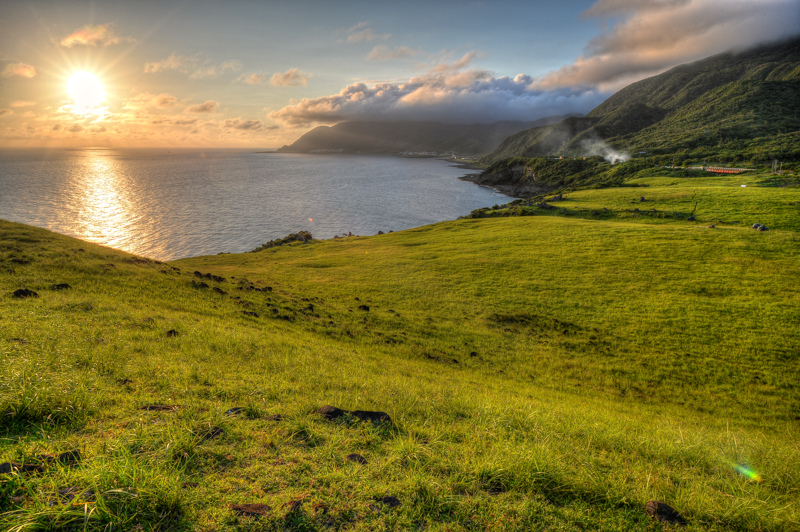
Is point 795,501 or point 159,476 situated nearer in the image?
point 159,476

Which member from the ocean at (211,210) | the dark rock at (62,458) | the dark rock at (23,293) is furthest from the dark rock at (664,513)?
the ocean at (211,210)

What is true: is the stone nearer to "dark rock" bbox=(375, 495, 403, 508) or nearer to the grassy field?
the grassy field

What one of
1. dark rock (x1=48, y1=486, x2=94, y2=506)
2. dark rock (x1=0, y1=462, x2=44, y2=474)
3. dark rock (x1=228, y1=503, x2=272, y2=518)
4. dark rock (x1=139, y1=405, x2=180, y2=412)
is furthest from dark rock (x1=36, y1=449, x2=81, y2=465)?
dark rock (x1=228, y1=503, x2=272, y2=518)

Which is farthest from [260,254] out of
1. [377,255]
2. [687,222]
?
[687,222]

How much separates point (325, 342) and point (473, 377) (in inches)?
313

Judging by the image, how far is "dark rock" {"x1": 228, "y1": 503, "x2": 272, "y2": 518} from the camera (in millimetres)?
4184

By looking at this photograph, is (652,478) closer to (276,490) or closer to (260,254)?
(276,490)

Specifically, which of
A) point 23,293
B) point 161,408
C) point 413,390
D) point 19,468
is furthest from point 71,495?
point 23,293

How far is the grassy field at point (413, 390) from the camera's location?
15.0 feet

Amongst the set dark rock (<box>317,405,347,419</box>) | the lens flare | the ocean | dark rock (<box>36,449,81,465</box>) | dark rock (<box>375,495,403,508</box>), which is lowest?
the lens flare

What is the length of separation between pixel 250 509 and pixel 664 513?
19.7 feet

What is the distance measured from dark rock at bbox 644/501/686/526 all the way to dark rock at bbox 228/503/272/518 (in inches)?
221

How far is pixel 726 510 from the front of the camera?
4.95 m

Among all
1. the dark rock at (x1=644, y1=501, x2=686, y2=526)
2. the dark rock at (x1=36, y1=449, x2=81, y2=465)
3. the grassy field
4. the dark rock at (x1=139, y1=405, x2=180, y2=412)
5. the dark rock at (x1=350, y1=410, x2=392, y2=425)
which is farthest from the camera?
the dark rock at (x1=350, y1=410, x2=392, y2=425)
